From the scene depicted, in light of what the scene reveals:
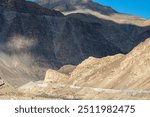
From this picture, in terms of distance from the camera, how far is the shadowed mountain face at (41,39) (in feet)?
499

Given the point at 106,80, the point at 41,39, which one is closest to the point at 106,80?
the point at 106,80

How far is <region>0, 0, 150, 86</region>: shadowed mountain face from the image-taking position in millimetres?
152025

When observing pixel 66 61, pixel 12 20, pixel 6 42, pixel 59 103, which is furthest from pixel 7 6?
pixel 59 103

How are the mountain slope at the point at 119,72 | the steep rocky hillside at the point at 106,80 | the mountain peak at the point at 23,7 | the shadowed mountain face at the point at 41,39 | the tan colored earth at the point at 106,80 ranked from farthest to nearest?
the mountain peak at the point at 23,7 → the shadowed mountain face at the point at 41,39 → the mountain slope at the point at 119,72 → the steep rocky hillside at the point at 106,80 → the tan colored earth at the point at 106,80

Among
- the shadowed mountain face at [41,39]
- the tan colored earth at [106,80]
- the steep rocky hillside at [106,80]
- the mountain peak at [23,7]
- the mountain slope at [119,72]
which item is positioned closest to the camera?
the tan colored earth at [106,80]

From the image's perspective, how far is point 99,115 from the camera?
31.4 feet

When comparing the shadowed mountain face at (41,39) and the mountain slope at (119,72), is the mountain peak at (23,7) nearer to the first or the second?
the shadowed mountain face at (41,39)

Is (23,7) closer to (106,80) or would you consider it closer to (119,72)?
(106,80)

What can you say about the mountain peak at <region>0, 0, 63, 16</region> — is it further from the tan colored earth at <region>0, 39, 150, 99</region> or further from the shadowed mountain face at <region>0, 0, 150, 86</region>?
the tan colored earth at <region>0, 39, 150, 99</region>

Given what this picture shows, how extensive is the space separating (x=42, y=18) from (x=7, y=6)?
1328 centimetres

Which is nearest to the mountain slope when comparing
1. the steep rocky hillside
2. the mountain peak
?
the steep rocky hillside

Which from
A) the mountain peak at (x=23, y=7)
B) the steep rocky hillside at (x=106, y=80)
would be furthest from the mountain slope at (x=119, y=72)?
the mountain peak at (x=23, y=7)

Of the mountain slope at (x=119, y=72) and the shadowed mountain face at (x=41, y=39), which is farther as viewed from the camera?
the shadowed mountain face at (x=41, y=39)

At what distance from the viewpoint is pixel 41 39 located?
166250 millimetres
